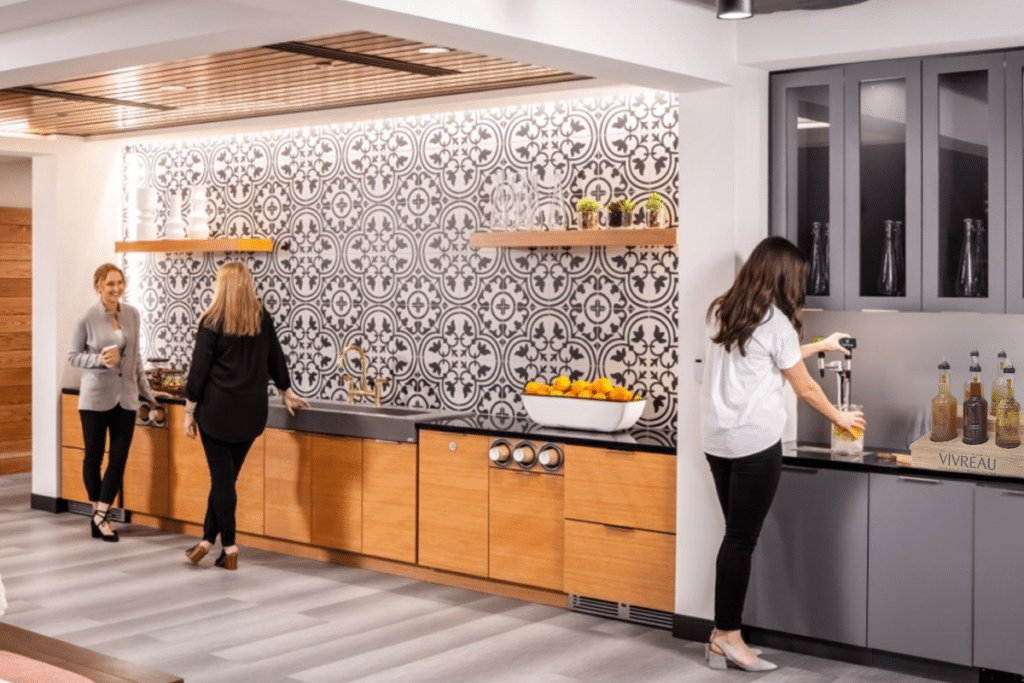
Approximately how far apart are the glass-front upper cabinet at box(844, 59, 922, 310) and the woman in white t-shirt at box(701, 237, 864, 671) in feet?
1.36

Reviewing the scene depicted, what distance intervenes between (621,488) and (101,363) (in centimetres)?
329

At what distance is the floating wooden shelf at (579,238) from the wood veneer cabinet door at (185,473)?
2.15 meters

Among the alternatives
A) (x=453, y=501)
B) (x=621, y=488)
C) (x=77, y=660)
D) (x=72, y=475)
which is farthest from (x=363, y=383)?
(x=77, y=660)

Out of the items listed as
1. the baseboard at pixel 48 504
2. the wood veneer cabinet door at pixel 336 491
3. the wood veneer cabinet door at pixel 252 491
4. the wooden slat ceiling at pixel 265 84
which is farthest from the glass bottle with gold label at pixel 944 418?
the baseboard at pixel 48 504

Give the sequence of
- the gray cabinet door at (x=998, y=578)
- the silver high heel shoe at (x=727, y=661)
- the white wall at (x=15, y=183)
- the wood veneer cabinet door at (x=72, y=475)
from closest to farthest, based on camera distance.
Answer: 1. the gray cabinet door at (x=998, y=578)
2. the silver high heel shoe at (x=727, y=661)
3. the wood veneer cabinet door at (x=72, y=475)
4. the white wall at (x=15, y=183)

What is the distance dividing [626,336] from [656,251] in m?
0.44

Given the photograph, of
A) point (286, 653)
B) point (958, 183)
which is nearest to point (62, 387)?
point (286, 653)

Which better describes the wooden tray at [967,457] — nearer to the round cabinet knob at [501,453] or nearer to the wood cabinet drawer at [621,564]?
the wood cabinet drawer at [621,564]

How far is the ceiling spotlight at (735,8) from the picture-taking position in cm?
363

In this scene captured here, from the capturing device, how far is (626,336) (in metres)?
6.01

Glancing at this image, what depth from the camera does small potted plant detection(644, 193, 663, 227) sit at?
18.6 ft

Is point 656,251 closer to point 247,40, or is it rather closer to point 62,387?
point 247,40

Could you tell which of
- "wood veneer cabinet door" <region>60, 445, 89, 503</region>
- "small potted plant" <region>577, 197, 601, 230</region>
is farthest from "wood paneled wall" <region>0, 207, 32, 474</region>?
"small potted plant" <region>577, 197, 601, 230</region>

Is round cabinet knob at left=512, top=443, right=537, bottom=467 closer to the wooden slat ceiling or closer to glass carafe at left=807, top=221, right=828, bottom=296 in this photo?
glass carafe at left=807, top=221, right=828, bottom=296
